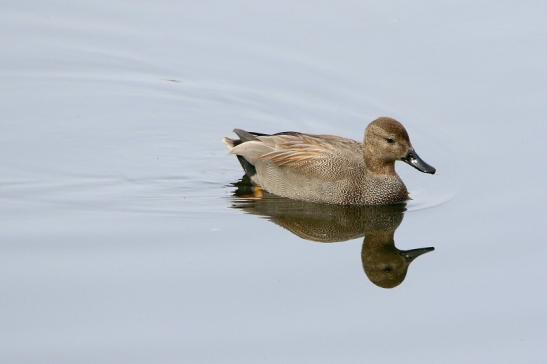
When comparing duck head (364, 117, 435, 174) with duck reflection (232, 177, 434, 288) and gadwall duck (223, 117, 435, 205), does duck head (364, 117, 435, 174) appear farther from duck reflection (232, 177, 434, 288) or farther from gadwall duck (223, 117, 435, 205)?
duck reflection (232, 177, 434, 288)

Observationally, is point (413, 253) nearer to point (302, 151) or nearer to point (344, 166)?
point (344, 166)

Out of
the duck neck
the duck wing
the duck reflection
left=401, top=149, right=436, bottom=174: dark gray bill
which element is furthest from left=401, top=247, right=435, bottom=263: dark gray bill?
the duck wing

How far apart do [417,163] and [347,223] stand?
115cm

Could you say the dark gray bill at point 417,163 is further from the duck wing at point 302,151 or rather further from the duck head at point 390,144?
the duck wing at point 302,151

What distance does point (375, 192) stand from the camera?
15.9 metres

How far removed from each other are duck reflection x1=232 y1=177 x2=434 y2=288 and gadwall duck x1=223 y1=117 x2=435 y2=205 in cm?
13

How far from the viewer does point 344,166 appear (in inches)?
626

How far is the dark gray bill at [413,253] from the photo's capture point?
14180 mm

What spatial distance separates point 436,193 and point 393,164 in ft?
2.11

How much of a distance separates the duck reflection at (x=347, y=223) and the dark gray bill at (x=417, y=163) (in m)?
0.54

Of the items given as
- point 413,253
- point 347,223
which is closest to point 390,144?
point 347,223

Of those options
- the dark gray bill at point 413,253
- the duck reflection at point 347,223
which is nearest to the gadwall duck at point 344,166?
the duck reflection at point 347,223

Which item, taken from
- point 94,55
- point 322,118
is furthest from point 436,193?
point 94,55

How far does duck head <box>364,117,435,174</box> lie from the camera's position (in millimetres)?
15570
